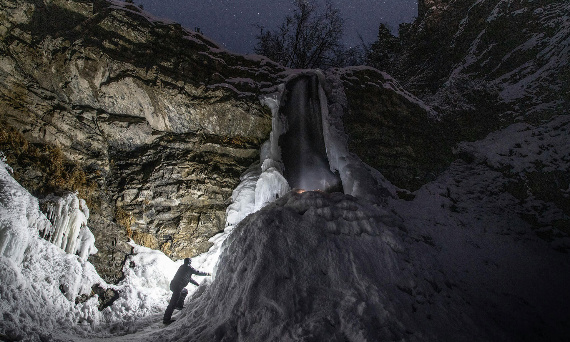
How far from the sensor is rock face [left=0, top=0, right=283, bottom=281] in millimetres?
6426

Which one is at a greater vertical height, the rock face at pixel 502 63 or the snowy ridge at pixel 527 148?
the rock face at pixel 502 63

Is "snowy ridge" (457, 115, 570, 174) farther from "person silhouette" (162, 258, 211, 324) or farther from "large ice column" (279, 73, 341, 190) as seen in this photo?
"person silhouette" (162, 258, 211, 324)

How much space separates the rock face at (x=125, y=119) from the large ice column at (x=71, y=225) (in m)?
0.26

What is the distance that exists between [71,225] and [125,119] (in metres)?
2.96

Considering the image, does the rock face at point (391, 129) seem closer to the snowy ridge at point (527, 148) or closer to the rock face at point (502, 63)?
the snowy ridge at point (527, 148)

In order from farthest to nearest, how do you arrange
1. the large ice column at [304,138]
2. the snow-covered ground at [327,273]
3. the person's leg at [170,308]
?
1. the large ice column at [304,138]
2. the person's leg at [170,308]
3. the snow-covered ground at [327,273]

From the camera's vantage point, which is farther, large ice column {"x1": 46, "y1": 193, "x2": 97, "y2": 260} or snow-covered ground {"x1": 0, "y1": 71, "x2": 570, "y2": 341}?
large ice column {"x1": 46, "y1": 193, "x2": 97, "y2": 260}

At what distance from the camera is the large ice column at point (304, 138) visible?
886 cm

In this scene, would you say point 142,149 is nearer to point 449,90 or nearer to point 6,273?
point 6,273

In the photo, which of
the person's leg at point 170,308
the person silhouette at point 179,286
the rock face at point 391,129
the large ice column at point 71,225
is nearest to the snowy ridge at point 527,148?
the rock face at point 391,129

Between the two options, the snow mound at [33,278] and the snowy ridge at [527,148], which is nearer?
the snow mound at [33,278]

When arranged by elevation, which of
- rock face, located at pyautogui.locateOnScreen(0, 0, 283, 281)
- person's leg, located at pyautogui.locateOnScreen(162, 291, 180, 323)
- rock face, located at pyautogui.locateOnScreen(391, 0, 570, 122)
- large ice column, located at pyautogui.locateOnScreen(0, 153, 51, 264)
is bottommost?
person's leg, located at pyautogui.locateOnScreen(162, 291, 180, 323)

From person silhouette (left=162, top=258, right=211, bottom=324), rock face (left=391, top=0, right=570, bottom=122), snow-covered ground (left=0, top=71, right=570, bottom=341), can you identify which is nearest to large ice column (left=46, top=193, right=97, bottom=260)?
snow-covered ground (left=0, top=71, right=570, bottom=341)

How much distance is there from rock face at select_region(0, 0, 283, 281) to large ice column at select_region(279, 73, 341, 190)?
1.17 metres
